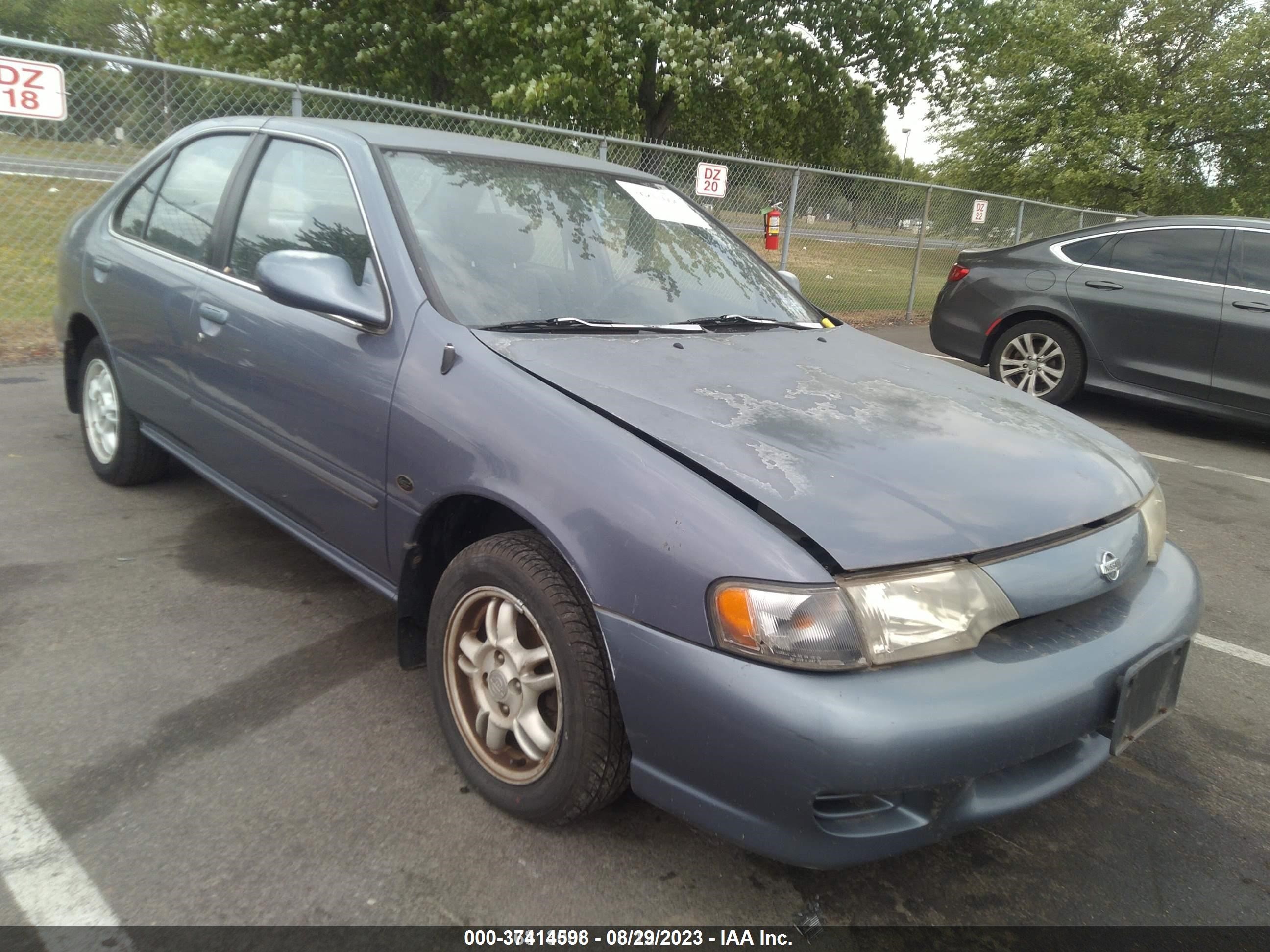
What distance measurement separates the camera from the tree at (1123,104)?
74.4 feet

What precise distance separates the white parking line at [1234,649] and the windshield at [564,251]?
1.86 m

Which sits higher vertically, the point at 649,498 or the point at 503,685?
the point at 649,498

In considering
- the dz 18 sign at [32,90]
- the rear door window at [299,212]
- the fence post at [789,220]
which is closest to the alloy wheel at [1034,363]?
the fence post at [789,220]

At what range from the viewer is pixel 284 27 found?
53.1 feet

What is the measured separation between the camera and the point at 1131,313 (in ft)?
22.8

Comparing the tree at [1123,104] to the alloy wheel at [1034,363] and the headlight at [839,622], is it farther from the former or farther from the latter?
the headlight at [839,622]

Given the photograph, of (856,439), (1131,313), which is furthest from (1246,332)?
(856,439)

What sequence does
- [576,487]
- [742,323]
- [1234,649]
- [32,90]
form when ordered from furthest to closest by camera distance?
1. [32,90]
2. [1234,649]
3. [742,323]
4. [576,487]

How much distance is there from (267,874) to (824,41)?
793 inches

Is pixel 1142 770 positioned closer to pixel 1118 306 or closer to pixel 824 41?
pixel 1118 306

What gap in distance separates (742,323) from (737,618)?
1.54 metres

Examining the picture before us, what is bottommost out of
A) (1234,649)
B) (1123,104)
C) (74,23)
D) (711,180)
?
(1234,649)

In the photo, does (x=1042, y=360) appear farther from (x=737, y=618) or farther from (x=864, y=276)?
(x=737, y=618)

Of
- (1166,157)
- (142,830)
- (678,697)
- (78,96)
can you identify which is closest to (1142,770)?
(678,697)
